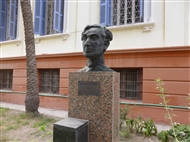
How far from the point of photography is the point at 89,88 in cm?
275

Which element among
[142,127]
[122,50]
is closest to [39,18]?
[122,50]

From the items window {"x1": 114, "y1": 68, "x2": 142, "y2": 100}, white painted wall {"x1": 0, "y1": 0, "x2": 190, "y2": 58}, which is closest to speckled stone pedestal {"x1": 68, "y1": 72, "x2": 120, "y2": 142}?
window {"x1": 114, "y1": 68, "x2": 142, "y2": 100}

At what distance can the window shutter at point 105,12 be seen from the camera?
6.50 m

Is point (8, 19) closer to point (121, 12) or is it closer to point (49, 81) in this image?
point (49, 81)

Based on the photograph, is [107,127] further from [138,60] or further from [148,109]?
[138,60]

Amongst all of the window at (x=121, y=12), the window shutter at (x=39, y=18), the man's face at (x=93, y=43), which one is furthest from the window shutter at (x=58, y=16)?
the man's face at (x=93, y=43)

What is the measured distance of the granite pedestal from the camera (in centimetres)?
236

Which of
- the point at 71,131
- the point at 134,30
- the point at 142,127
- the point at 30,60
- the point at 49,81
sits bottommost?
the point at 142,127

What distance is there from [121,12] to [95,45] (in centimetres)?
465

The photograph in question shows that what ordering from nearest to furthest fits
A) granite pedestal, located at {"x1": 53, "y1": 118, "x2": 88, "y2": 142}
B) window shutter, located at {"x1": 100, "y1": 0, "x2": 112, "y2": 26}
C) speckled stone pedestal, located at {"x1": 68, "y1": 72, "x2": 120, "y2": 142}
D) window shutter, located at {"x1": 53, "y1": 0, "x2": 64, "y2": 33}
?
granite pedestal, located at {"x1": 53, "y1": 118, "x2": 88, "y2": 142}, speckled stone pedestal, located at {"x1": 68, "y1": 72, "x2": 120, "y2": 142}, window shutter, located at {"x1": 100, "y1": 0, "x2": 112, "y2": 26}, window shutter, located at {"x1": 53, "y1": 0, "x2": 64, "y2": 33}

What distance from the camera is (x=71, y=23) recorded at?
24.0 feet

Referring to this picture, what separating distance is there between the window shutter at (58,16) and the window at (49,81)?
2131mm

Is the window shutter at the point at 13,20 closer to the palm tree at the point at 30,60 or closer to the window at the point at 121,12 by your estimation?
the palm tree at the point at 30,60

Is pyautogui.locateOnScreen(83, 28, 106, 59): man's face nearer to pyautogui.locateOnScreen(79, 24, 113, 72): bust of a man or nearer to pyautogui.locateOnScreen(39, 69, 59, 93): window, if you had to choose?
pyautogui.locateOnScreen(79, 24, 113, 72): bust of a man
